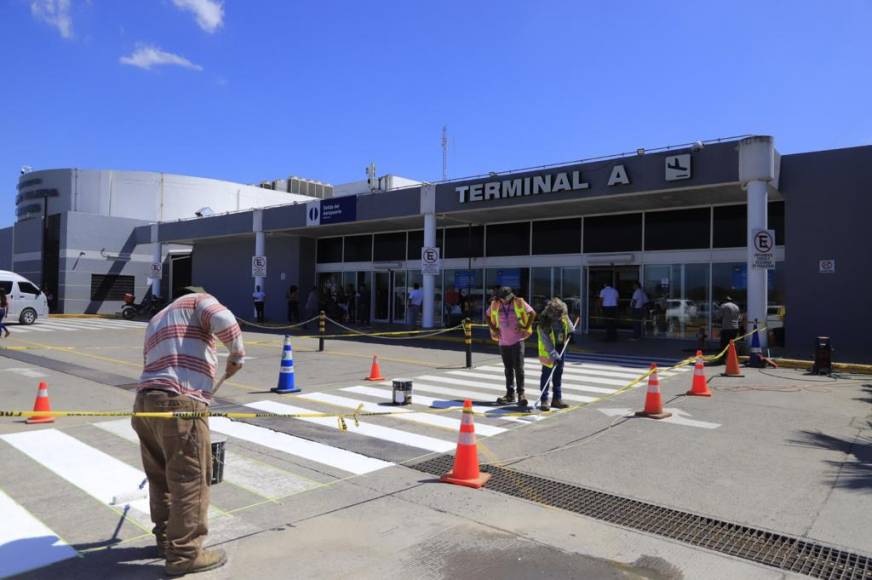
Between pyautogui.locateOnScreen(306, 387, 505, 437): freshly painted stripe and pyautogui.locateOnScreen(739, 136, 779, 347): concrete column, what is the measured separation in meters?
10.5

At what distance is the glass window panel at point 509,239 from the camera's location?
23.6 meters

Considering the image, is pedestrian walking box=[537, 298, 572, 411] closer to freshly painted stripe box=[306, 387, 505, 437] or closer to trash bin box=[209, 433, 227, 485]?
freshly painted stripe box=[306, 387, 505, 437]

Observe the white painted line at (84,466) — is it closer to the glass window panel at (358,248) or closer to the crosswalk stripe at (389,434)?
the crosswalk stripe at (389,434)

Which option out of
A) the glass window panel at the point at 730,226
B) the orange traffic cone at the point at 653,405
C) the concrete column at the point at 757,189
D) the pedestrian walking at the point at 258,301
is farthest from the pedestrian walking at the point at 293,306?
the orange traffic cone at the point at 653,405

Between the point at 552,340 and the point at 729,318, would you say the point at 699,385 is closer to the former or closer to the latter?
the point at 552,340

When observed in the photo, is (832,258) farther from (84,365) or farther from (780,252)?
(84,365)

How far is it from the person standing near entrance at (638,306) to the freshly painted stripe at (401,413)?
1241 cm

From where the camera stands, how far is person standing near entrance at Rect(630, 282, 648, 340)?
20.0 metres

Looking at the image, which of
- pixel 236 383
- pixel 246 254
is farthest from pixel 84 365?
pixel 246 254

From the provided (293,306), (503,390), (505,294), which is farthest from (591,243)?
(293,306)

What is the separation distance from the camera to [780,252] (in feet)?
58.7

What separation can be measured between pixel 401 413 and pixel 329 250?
931 inches

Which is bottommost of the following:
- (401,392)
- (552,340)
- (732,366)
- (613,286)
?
(401,392)

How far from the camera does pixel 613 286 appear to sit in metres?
21.2
